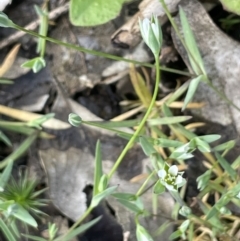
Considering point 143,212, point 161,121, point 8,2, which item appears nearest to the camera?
point 143,212

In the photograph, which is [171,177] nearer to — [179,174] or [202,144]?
[179,174]

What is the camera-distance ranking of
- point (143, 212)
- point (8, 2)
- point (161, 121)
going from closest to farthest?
1. point (143, 212)
2. point (161, 121)
3. point (8, 2)

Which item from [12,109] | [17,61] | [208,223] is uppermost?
[17,61]

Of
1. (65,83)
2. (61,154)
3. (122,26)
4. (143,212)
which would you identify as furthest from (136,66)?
(143,212)

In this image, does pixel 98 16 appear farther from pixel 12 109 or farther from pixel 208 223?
pixel 208 223

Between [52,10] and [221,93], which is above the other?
[52,10]

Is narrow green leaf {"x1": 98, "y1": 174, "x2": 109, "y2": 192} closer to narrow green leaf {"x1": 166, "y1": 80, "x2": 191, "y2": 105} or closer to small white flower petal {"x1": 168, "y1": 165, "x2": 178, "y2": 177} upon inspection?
small white flower petal {"x1": 168, "y1": 165, "x2": 178, "y2": 177}
